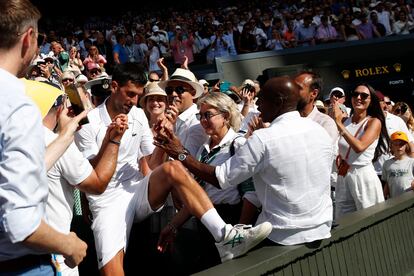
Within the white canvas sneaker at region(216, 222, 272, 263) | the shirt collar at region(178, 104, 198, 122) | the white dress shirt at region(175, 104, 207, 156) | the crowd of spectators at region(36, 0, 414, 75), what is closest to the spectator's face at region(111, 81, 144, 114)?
the white dress shirt at region(175, 104, 207, 156)

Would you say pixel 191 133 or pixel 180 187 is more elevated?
pixel 191 133

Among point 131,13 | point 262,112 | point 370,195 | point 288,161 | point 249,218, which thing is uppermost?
point 131,13

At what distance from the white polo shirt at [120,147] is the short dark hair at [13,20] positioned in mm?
2649

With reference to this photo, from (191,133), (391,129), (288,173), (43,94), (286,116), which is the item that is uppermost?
(43,94)

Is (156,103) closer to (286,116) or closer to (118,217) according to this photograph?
(118,217)

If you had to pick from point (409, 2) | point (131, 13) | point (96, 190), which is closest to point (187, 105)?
point (96, 190)

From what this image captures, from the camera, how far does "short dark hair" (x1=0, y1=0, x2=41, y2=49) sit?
7.80ft

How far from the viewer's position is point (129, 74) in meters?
5.48

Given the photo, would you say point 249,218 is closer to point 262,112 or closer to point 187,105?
point 262,112

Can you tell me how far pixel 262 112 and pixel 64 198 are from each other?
1.47 meters

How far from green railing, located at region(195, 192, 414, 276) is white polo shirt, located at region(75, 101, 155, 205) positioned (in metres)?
1.34

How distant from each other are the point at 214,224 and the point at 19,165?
233cm

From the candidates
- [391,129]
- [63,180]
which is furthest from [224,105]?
[391,129]

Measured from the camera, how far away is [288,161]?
173 inches
